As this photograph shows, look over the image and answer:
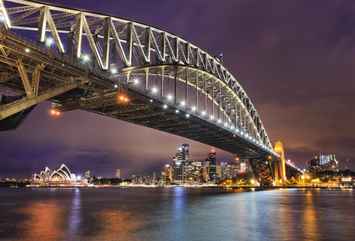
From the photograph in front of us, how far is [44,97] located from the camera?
27.5m

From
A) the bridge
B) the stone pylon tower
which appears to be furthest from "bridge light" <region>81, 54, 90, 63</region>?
the stone pylon tower

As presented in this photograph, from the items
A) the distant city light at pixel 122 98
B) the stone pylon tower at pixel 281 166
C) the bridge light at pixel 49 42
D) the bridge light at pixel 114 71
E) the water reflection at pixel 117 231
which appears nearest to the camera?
the water reflection at pixel 117 231

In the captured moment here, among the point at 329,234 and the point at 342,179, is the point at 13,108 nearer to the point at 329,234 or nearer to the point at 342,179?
the point at 329,234

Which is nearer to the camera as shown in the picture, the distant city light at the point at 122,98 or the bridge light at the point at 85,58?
the bridge light at the point at 85,58

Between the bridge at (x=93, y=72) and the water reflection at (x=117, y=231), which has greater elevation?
the bridge at (x=93, y=72)

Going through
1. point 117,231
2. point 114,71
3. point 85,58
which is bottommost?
point 117,231

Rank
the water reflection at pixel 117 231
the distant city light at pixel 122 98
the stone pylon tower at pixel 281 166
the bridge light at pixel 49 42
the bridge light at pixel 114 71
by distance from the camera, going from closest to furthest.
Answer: the water reflection at pixel 117 231 → the bridge light at pixel 49 42 → the bridge light at pixel 114 71 → the distant city light at pixel 122 98 → the stone pylon tower at pixel 281 166

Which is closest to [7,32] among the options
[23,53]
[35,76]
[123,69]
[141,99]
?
[23,53]

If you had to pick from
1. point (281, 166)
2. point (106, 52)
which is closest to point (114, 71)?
point (106, 52)

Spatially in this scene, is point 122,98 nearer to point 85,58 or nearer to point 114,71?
point 114,71

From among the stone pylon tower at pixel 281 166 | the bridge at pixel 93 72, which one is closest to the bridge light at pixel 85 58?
the bridge at pixel 93 72

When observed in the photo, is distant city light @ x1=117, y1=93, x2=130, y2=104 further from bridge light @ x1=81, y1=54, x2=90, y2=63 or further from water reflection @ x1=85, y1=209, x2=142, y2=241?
water reflection @ x1=85, y1=209, x2=142, y2=241

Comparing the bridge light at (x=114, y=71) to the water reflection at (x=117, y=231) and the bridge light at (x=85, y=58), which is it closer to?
the bridge light at (x=85, y=58)

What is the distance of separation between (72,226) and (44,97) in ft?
30.4
